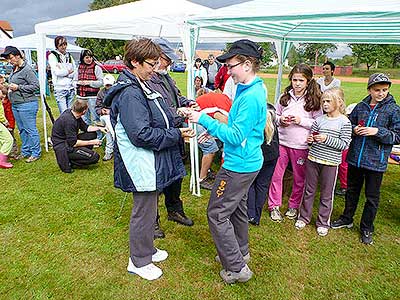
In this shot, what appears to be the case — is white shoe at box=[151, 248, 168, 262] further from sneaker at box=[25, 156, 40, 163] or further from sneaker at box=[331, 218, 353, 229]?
sneaker at box=[25, 156, 40, 163]

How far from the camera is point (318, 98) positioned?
11.3ft

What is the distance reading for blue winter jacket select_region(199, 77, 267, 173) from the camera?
7.29ft

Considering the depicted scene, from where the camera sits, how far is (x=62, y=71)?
6.46m

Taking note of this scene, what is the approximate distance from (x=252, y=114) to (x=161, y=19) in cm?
379

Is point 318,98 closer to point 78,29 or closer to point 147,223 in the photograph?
point 147,223

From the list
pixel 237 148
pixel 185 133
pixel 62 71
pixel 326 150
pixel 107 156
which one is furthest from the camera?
pixel 62 71

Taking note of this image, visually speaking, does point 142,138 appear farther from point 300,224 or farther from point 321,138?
point 300,224

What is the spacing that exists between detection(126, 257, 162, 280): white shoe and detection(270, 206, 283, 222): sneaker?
1.59 m

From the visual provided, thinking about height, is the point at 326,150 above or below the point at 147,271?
above

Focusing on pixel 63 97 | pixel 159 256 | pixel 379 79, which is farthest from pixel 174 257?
pixel 63 97

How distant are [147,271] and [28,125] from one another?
3.97 meters

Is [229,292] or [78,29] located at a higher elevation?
[78,29]

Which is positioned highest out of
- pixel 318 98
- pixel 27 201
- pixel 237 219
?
pixel 318 98

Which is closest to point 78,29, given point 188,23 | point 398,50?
point 188,23
